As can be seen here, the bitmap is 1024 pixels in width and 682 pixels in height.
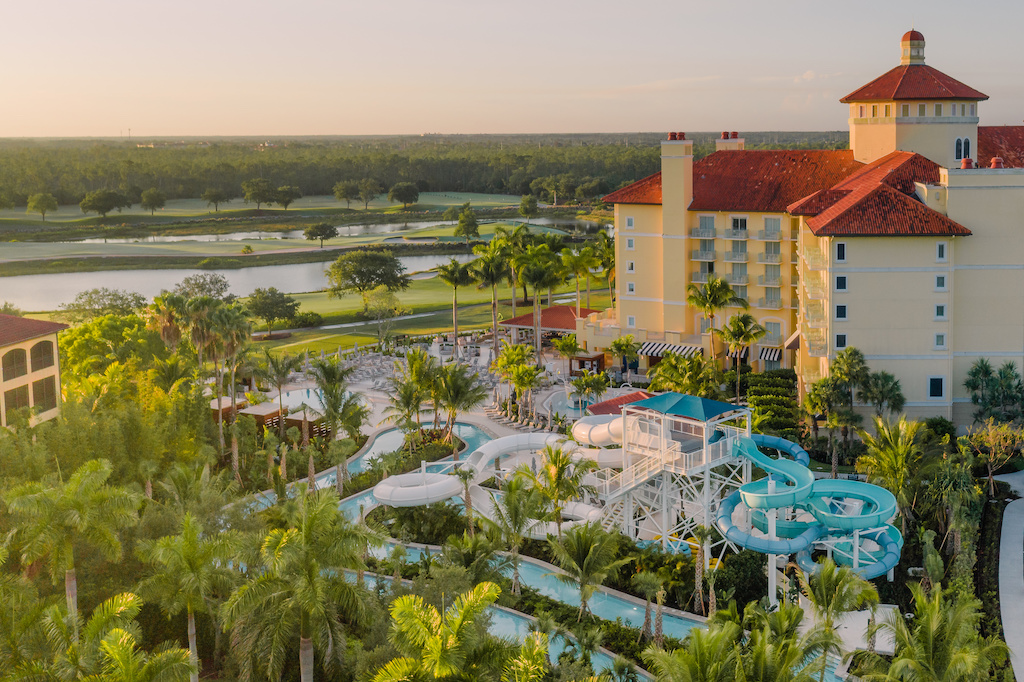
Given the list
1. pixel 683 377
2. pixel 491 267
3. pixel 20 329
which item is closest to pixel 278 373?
pixel 20 329

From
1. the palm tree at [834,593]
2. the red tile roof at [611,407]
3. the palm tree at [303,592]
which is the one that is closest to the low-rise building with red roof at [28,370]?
the palm tree at [303,592]

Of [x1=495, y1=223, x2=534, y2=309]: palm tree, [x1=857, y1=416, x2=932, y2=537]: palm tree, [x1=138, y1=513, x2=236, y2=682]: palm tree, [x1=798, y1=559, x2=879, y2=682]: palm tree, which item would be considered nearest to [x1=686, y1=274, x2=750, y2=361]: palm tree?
[x1=495, y1=223, x2=534, y2=309]: palm tree

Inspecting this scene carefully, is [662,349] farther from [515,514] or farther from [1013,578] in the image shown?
[515,514]

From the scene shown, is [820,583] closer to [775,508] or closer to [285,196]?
[775,508]

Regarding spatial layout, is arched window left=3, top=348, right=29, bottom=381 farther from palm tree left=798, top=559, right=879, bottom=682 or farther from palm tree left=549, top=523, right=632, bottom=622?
palm tree left=798, top=559, right=879, bottom=682

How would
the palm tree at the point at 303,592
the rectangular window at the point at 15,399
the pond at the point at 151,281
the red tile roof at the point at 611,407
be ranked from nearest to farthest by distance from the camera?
the palm tree at the point at 303,592
the rectangular window at the point at 15,399
the red tile roof at the point at 611,407
the pond at the point at 151,281

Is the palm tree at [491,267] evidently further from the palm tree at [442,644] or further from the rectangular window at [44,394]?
the palm tree at [442,644]

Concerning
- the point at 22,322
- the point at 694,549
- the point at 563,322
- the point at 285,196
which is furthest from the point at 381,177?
the point at 694,549
